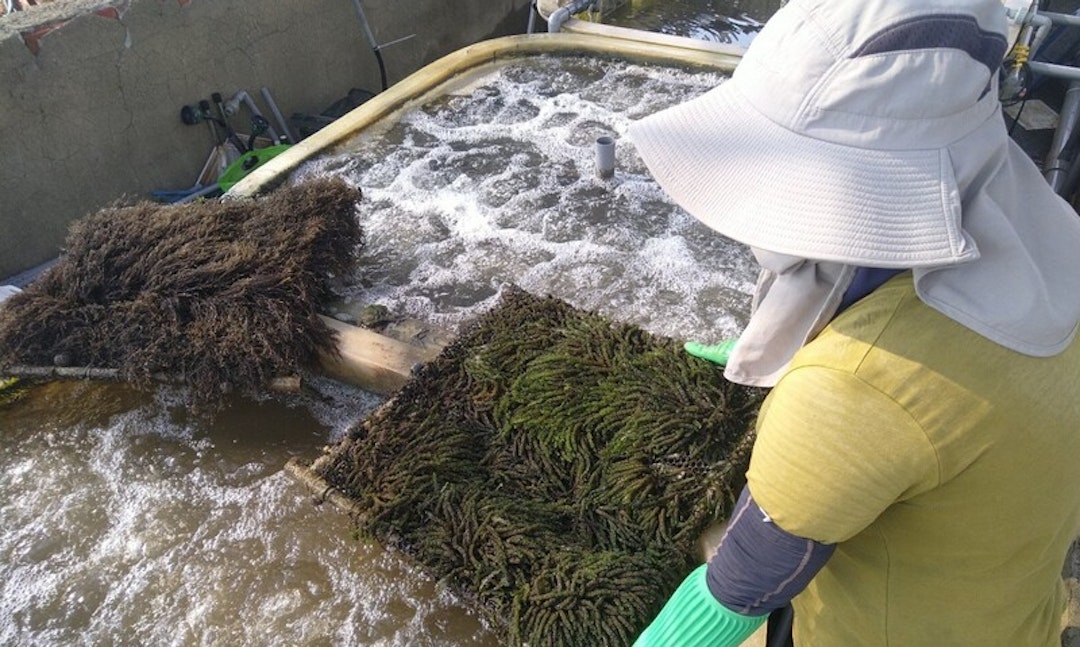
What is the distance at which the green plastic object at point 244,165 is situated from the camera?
6090 mm

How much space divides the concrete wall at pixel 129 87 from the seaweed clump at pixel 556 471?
446 centimetres

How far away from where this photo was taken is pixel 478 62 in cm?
661

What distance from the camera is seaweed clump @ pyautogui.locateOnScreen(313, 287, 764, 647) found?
7.51 feet

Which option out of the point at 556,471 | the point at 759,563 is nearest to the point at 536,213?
the point at 556,471

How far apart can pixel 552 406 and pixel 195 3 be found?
5.83m

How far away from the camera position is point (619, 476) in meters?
2.60

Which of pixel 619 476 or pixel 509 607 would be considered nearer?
pixel 509 607

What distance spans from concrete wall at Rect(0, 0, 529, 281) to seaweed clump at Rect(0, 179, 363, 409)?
2.18m

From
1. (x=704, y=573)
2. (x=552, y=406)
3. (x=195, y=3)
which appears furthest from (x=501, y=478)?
(x=195, y=3)

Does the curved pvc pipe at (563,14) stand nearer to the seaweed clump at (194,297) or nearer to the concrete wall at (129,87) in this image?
the concrete wall at (129,87)

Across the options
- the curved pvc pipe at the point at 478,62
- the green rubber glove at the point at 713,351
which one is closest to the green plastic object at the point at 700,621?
the green rubber glove at the point at 713,351

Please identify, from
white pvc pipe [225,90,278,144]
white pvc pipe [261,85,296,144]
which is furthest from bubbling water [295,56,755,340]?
white pvc pipe [261,85,296,144]

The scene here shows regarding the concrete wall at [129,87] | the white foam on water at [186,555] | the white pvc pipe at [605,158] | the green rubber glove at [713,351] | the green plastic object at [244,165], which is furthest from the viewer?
the green plastic object at [244,165]

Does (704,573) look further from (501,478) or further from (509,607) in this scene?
(501,478)
